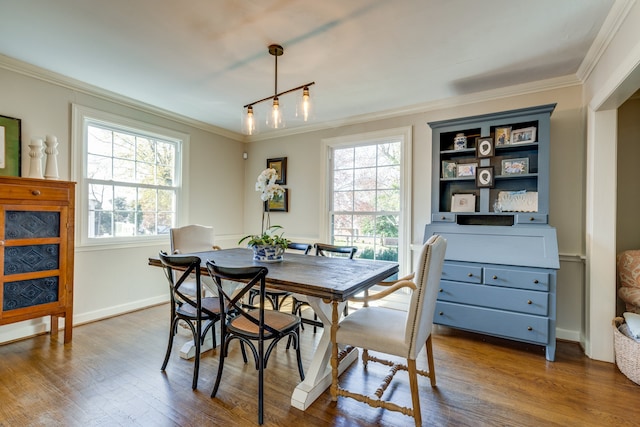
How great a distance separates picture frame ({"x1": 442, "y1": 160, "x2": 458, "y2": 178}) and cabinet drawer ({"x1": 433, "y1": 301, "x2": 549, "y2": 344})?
4.24 feet

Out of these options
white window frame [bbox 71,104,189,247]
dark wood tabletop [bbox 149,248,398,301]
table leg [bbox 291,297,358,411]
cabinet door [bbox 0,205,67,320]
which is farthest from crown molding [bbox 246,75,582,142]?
cabinet door [bbox 0,205,67,320]

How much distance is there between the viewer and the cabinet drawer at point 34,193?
244 cm

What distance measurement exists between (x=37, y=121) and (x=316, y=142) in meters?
3.00

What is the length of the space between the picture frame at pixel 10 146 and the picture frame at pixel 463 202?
410cm

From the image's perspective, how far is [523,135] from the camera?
113 inches

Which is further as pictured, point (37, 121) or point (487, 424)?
point (37, 121)

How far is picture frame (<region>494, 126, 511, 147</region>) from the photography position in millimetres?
2906

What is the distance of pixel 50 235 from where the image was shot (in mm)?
2693

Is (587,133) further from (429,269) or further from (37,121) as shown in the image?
(37,121)

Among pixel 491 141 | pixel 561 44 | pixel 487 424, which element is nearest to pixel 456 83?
pixel 491 141

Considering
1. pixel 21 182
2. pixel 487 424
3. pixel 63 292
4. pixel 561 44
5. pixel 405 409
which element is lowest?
pixel 487 424

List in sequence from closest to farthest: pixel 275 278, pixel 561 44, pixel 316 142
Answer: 1. pixel 275 278
2. pixel 561 44
3. pixel 316 142

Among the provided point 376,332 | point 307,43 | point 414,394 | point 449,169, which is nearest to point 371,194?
point 449,169

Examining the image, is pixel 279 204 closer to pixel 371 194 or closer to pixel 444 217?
pixel 371 194
